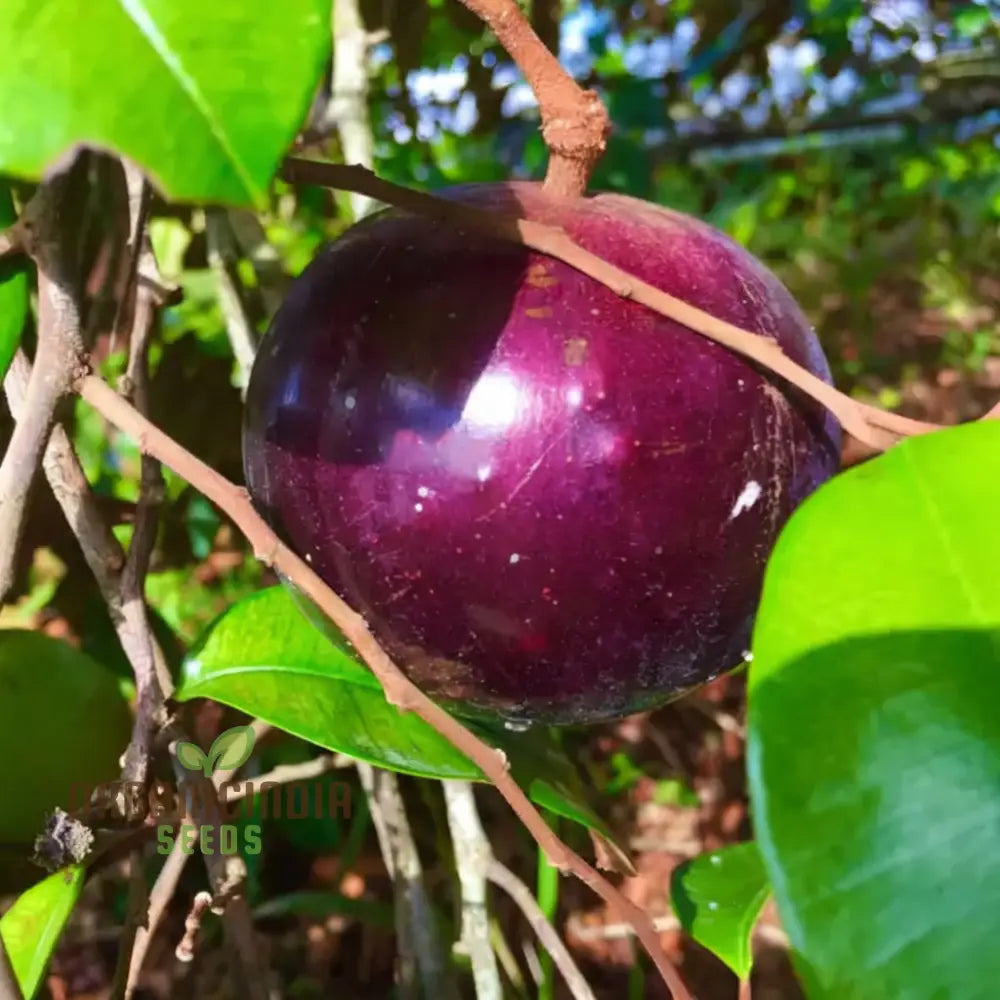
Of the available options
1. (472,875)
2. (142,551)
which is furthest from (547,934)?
(142,551)

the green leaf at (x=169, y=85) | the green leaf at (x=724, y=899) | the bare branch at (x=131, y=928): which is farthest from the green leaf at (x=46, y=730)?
the green leaf at (x=169, y=85)

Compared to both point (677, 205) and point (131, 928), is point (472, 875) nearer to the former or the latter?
point (131, 928)

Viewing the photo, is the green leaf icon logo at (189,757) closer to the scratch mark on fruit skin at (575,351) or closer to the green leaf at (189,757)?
the green leaf at (189,757)

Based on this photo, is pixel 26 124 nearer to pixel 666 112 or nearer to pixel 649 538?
pixel 649 538

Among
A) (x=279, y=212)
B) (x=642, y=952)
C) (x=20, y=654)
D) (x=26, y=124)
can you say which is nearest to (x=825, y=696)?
(x=26, y=124)

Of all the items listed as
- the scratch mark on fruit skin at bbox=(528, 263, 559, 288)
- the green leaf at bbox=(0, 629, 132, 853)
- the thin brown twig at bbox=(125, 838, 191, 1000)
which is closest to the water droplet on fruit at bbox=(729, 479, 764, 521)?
the scratch mark on fruit skin at bbox=(528, 263, 559, 288)

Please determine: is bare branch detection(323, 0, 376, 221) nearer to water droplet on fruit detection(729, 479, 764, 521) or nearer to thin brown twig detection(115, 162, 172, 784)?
thin brown twig detection(115, 162, 172, 784)
